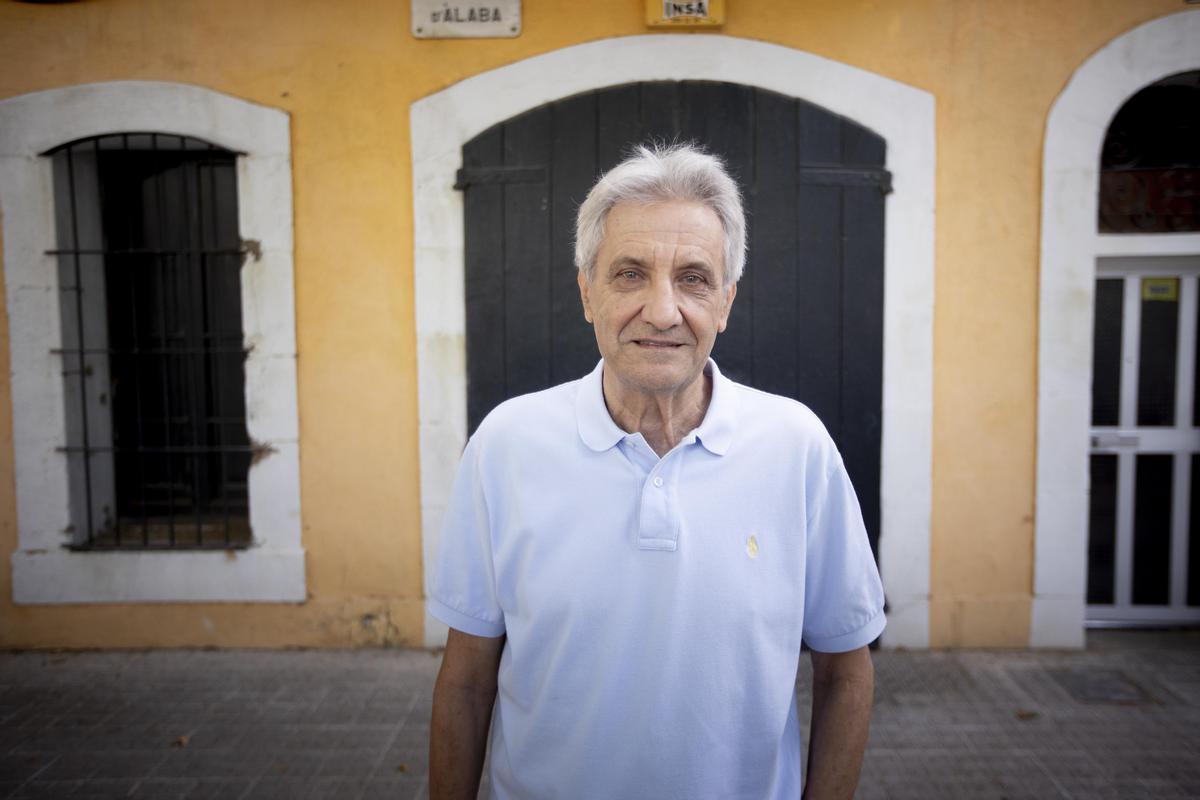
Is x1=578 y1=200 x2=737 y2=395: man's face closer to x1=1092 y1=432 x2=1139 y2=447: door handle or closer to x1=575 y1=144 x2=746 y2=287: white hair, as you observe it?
x1=575 y1=144 x2=746 y2=287: white hair

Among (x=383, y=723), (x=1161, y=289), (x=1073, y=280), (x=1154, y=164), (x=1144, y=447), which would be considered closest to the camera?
(x=383, y=723)

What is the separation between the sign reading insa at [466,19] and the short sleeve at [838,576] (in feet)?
11.0

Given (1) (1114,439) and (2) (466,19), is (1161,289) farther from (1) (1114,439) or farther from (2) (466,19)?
(2) (466,19)

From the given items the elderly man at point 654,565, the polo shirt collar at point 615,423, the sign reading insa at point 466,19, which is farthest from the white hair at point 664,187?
the sign reading insa at point 466,19

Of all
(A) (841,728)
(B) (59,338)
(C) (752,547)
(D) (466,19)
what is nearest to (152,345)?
(B) (59,338)

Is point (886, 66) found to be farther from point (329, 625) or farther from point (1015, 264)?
point (329, 625)

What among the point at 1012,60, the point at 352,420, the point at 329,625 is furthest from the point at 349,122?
the point at 1012,60

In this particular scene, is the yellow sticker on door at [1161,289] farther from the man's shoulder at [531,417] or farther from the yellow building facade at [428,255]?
the man's shoulder at [531,417]

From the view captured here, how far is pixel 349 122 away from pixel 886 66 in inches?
114

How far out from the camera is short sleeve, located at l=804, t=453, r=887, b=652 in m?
1.51

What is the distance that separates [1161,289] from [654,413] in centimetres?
417

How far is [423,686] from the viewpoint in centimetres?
382

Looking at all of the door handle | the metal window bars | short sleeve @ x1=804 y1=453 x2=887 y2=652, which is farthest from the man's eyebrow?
the door handle

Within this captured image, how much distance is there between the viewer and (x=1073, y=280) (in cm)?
397
